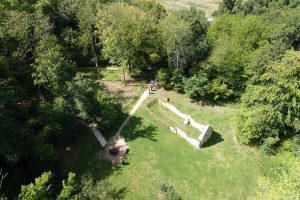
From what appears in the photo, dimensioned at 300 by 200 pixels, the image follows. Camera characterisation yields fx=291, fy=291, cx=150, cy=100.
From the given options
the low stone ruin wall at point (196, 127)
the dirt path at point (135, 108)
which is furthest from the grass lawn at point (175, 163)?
the low stone ruin wall at point (196, 127)

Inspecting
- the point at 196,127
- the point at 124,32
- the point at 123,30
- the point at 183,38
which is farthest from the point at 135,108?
the point at 183,38

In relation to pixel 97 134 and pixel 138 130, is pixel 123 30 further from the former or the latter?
pixel 97 134

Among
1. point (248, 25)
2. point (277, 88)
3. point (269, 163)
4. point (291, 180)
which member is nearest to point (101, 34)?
point (248, 25)

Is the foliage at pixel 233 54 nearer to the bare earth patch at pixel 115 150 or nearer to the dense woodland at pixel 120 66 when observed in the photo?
the dense woodland at pixel 120 66

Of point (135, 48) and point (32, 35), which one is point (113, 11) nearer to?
point (135, 48)

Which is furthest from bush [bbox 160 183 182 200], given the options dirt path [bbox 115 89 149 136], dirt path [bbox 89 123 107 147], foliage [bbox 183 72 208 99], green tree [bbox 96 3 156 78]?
green tree [bbox 96 3 156 78]

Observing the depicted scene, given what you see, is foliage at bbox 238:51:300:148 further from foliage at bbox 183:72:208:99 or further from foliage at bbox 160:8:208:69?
foliage at bbox 160:8:208:69
